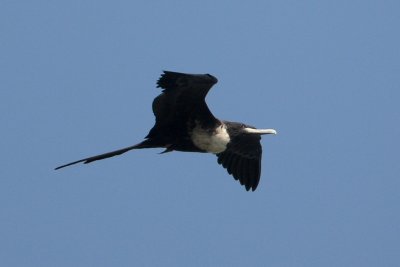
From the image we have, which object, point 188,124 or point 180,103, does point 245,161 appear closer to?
point 188,124

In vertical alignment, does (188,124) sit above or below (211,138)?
above

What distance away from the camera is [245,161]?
10812mm

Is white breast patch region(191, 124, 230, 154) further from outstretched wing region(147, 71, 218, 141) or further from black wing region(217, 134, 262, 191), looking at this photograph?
black wing region(217, 134, 262, 191)

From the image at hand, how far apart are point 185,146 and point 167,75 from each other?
1.12 m

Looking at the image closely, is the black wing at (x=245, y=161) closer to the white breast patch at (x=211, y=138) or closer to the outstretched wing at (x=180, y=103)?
the white breast patch at (x=211, y=138)

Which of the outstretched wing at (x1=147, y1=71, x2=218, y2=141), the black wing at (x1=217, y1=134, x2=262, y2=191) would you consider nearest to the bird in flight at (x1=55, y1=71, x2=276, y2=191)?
the outstretched wing at (x1=147, y1=71, x2=218, y2=141)

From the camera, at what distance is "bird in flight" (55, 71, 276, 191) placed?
9047 millimetres

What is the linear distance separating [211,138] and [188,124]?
0.33m

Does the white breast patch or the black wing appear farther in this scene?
the black wing

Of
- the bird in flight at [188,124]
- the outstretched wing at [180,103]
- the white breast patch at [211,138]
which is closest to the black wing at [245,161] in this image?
the bird in flight at [188,124]

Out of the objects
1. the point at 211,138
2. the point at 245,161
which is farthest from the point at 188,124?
the point at 245,161

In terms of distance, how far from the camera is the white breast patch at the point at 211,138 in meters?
9.70

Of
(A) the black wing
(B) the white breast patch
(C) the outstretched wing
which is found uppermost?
(C) the outstretched wing

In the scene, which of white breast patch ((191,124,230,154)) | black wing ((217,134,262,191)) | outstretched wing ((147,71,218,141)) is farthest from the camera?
black wing ((217,134,262,191))
